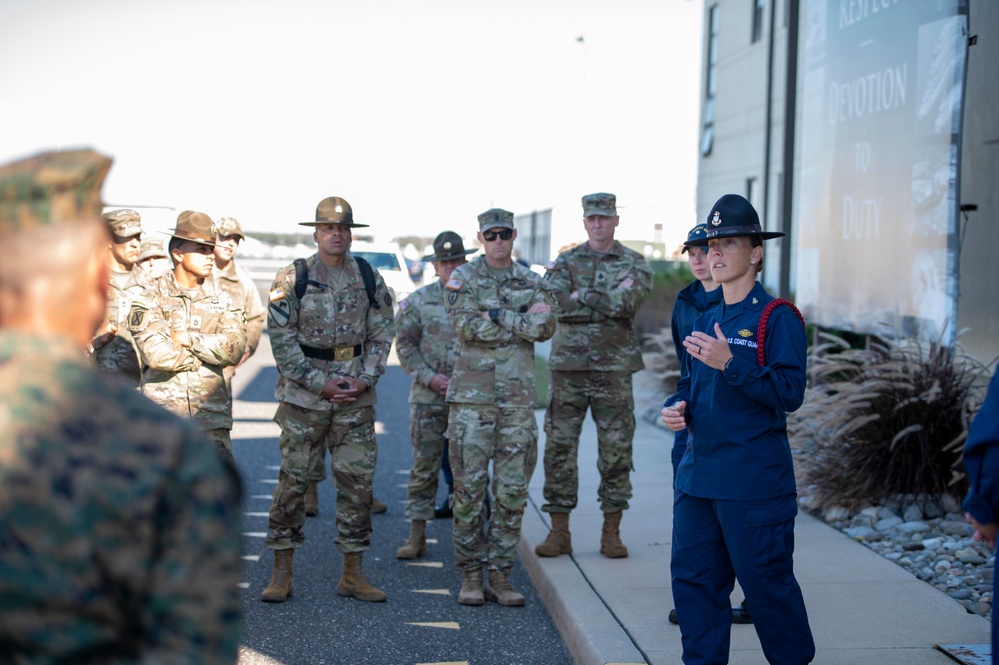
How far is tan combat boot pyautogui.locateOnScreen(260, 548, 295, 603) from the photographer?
6340mm

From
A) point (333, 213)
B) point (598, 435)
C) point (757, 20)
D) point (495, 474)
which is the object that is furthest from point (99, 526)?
point (757, 20)

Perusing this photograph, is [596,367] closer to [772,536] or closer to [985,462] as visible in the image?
[772,536]

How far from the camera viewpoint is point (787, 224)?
1021 cm

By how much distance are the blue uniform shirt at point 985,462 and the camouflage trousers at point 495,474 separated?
3.43 metres

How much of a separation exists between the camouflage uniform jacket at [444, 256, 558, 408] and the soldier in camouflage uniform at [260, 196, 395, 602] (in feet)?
1.77

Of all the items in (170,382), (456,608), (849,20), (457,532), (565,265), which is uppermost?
(849,20)

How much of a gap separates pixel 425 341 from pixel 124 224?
7.48 ft

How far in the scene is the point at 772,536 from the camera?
4.18 metres

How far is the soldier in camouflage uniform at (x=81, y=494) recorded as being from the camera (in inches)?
65.8

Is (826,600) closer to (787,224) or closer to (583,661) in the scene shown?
(583,661)

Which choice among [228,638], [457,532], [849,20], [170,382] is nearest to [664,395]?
[849,20]

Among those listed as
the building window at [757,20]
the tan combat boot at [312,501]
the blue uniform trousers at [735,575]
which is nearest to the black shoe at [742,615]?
the blue uniform trousers at [735,575]

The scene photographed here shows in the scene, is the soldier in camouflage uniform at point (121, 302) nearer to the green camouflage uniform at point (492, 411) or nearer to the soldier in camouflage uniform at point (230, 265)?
the soldier in camouflage uniform at point (230, 265)

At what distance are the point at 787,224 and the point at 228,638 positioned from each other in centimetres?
914
